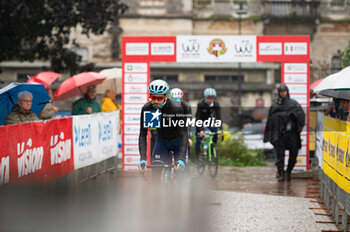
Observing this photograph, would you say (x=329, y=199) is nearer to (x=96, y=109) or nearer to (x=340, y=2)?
Result: (x=96, y=109)

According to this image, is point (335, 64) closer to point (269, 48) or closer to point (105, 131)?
point (269, 48)

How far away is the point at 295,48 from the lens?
55.0 ft

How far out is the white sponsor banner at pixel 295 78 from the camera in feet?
55.1

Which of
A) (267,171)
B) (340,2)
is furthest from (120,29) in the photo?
(267,171)

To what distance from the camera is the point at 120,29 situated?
1847 inches

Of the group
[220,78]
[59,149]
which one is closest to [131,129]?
[59,149]

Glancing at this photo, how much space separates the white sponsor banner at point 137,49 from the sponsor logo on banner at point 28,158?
6.30m

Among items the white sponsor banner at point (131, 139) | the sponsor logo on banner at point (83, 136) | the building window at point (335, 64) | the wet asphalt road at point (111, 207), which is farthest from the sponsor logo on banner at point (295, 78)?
the building window at point (335, 64)

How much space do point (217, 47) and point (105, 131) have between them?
341 cm

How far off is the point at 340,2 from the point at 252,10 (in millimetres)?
6429

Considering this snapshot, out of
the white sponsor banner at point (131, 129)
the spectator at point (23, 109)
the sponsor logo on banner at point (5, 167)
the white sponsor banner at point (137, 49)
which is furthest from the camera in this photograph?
the white sponsor banner at point (131, 129)

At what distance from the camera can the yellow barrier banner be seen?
8953 mm

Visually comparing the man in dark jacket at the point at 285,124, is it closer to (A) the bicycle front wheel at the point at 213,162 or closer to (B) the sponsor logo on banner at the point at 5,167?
(A) the bicycle front wheel at the point at 213,162

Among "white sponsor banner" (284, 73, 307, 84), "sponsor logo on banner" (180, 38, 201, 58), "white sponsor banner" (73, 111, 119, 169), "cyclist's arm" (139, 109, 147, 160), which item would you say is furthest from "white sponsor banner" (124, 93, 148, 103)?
"cyclist's arm" (139, 109, 147, 160)
